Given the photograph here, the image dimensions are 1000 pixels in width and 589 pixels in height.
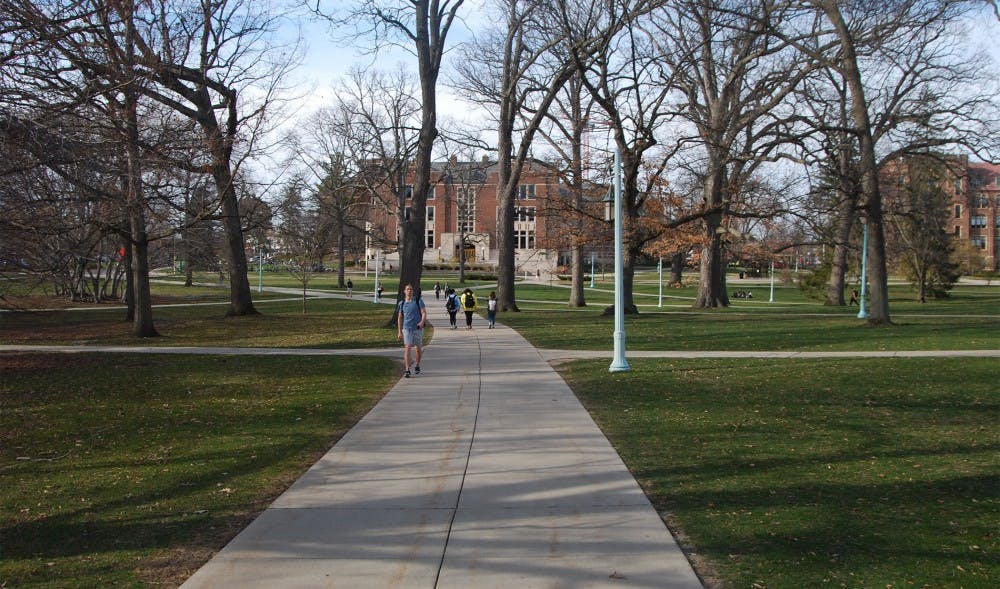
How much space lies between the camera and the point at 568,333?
24.2 metres

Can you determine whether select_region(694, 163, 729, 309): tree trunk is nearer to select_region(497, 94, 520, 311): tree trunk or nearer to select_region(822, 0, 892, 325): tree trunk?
select_region(822, 0, 892, 325): tree trunk

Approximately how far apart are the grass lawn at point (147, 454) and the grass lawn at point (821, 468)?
3592mm

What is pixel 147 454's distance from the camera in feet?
27.7

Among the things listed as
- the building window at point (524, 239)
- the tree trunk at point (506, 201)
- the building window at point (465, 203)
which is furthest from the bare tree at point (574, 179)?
the building window at point (524, 239)

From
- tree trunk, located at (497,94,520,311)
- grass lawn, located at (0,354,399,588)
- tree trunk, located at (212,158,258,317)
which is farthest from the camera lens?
tree trunk, located at (497,94,520,311)

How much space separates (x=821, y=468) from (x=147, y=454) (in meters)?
7.00

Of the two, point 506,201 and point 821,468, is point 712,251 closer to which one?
point 506,201

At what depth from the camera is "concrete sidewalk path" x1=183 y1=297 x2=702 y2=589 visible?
5.07 m

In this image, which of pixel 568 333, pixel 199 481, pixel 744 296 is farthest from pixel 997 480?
pixel 744 296

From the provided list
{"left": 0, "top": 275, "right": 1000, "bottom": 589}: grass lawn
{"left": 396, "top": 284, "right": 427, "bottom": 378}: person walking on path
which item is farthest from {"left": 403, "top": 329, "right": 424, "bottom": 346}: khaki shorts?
{"left": 0, "top": 275, "right": 1000, "bottom": 589}: grass lawn

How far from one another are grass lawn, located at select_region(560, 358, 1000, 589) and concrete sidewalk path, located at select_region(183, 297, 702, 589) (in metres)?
0.45

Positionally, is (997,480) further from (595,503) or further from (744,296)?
(744,296)

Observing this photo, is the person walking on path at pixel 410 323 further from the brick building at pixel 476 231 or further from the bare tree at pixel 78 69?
the brick building at pixel 476 231

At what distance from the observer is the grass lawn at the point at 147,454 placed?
17.8 ft
